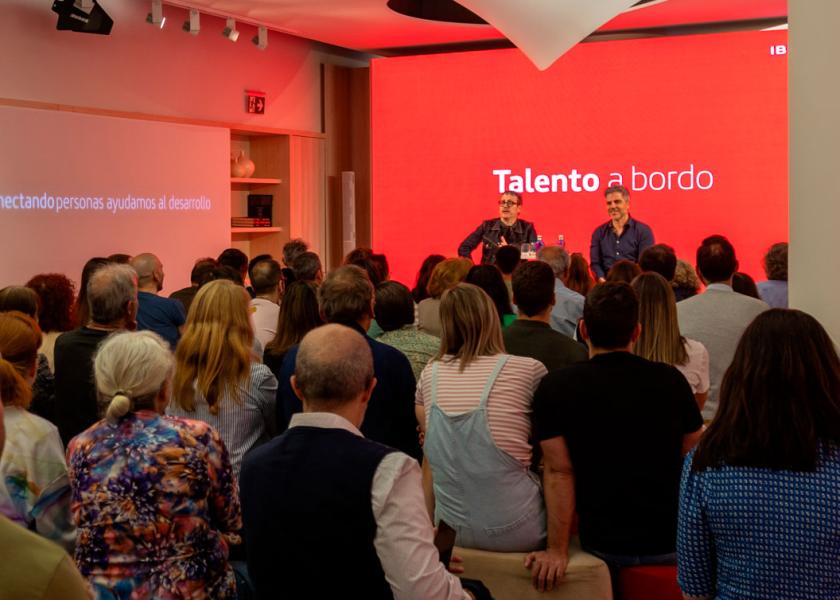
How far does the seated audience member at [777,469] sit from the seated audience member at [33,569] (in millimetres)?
1296

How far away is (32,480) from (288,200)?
8.75 metres

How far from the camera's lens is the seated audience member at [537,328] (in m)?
3.64

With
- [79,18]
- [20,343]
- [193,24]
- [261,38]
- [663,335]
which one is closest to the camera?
[20,343]

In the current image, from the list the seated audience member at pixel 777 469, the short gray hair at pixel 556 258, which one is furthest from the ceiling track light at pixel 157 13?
the seated audience member at pixel 777 469

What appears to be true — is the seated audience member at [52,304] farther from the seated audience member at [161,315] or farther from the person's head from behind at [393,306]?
the person's head from behind at [393,306]

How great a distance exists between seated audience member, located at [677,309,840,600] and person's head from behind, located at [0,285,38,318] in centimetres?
305

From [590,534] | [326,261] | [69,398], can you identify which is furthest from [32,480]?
[326,261]

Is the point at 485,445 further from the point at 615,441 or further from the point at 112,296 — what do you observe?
the point at 112,296

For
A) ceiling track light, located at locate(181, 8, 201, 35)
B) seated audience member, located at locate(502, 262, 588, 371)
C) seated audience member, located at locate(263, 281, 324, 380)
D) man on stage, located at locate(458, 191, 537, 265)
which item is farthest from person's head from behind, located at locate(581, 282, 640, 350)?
ceiling track light, located at locate(181, 8, 201, 35)

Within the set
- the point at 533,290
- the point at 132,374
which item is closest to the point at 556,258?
the point at 533,290

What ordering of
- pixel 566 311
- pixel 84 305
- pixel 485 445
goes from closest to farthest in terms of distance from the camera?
pixel 485 445 < pixel 84 305 < pixel 566 311

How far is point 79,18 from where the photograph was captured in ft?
26.2

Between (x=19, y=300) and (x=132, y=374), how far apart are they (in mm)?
1941

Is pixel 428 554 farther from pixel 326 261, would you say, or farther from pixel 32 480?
pixel 326 261
